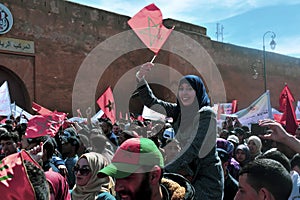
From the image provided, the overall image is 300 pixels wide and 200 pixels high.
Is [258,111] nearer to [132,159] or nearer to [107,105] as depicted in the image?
[107,105]

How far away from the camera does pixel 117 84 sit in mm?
17969

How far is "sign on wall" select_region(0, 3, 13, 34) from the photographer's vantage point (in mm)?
14148

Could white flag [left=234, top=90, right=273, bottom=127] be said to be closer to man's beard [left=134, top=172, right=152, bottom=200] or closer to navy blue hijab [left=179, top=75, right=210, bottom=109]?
navy blue hijab [left=179, top=75, right=210, bottom=109]

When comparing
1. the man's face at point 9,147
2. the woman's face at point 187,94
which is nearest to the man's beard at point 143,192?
the woman's face at point 187,94

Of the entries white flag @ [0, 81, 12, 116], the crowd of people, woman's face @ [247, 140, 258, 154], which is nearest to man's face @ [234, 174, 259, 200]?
the crowd of people

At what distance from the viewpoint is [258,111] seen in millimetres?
10047

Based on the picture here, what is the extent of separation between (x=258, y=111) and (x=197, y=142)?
8127 millimetres

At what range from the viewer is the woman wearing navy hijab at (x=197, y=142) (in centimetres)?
232

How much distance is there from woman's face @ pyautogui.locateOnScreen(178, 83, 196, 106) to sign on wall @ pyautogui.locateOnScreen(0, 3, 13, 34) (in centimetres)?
1295

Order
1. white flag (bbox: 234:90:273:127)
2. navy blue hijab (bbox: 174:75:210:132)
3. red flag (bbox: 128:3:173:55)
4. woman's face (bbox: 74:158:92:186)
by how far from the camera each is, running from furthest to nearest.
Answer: white flag (bbox: 234:90:273:127)
red flag (bbox: 128:3:173:55)
woman's face (bbox: 74:158:92:186)
navy blue hijab (bbox: 174:75:210:132)

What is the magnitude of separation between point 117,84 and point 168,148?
15.6 metres

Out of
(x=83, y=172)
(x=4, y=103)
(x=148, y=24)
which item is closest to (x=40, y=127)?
(x=83, y=172)

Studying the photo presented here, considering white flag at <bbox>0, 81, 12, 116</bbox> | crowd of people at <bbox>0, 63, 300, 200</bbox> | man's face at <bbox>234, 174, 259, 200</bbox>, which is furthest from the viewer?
white flag at <bbox>0, 81, 12, 116</bbox>

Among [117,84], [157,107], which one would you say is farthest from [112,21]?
[157,107]
